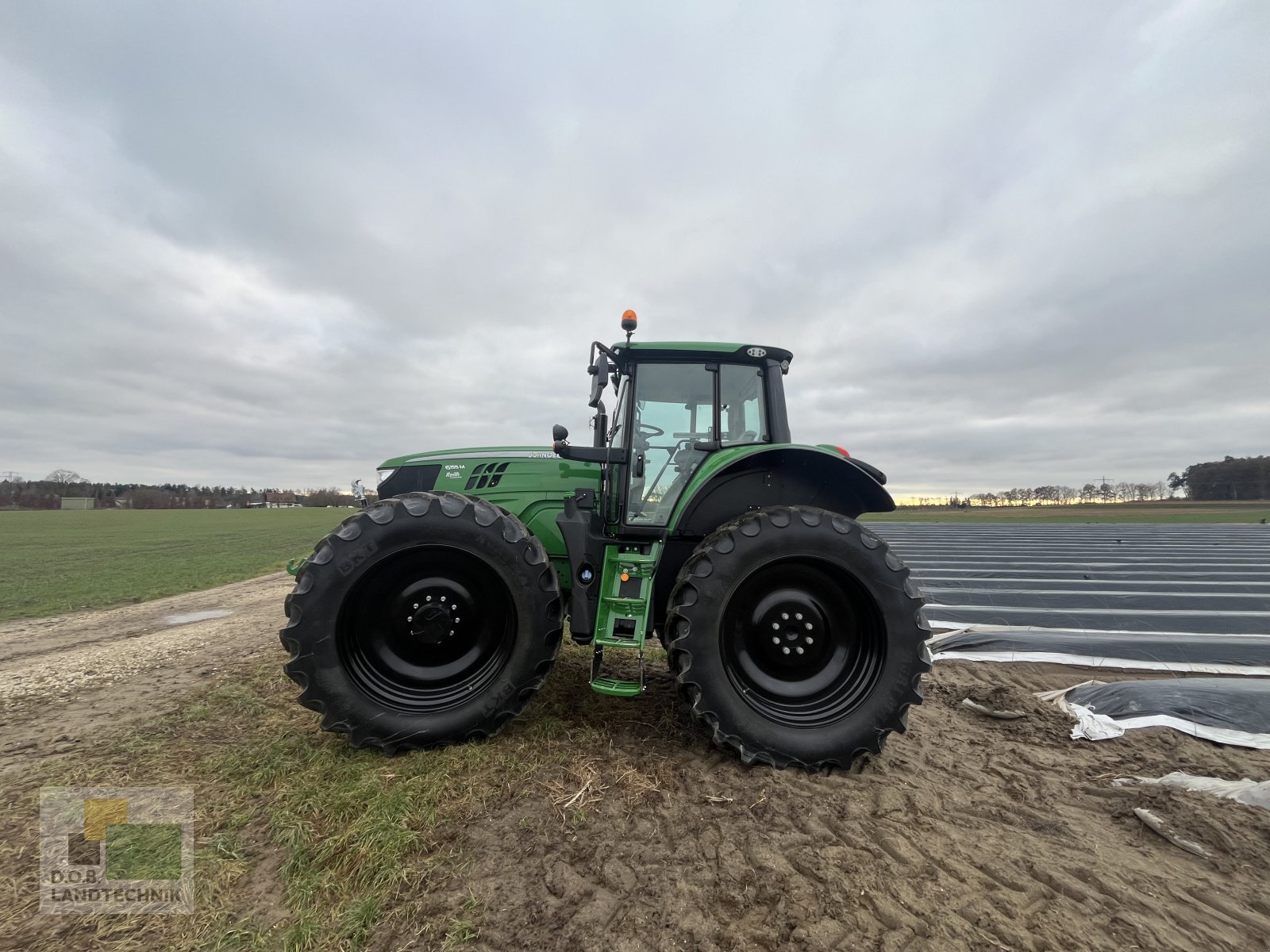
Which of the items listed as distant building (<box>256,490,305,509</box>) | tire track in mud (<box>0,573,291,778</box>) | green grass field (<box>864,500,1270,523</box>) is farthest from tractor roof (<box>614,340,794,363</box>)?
distant building (<box>256,490,305,509</box>)

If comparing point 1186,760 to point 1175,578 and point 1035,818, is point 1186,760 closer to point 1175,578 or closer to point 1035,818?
point 1035,818

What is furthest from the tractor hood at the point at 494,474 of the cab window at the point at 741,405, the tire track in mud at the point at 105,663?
the tire track in mud at the point at 105,663

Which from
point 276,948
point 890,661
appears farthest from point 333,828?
point 890,661

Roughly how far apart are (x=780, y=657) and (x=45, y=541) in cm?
3065

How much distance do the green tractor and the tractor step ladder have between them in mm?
12

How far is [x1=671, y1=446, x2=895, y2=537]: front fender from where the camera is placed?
3.44m

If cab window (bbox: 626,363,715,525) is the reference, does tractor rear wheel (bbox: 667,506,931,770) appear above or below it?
below

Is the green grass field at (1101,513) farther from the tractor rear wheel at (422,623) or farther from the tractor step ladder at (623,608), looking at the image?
the tractor rear wheel at (422,623)

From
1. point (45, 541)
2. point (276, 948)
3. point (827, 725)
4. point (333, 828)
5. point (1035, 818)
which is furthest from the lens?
point (45, 541)

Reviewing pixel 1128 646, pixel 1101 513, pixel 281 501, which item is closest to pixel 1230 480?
pixel 1101 513

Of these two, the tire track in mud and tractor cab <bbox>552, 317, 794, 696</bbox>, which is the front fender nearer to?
tractor cab <bbox>552, 317, 794, 696</bbox>

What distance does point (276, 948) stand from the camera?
1689mm

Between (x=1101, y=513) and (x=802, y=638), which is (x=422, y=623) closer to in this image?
(x=802, y=638)

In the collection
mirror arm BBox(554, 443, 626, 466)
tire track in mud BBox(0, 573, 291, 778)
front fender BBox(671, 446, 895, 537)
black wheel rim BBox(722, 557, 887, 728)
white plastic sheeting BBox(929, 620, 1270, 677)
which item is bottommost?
tire track in mud BBox(0, 573, 291, 778)
